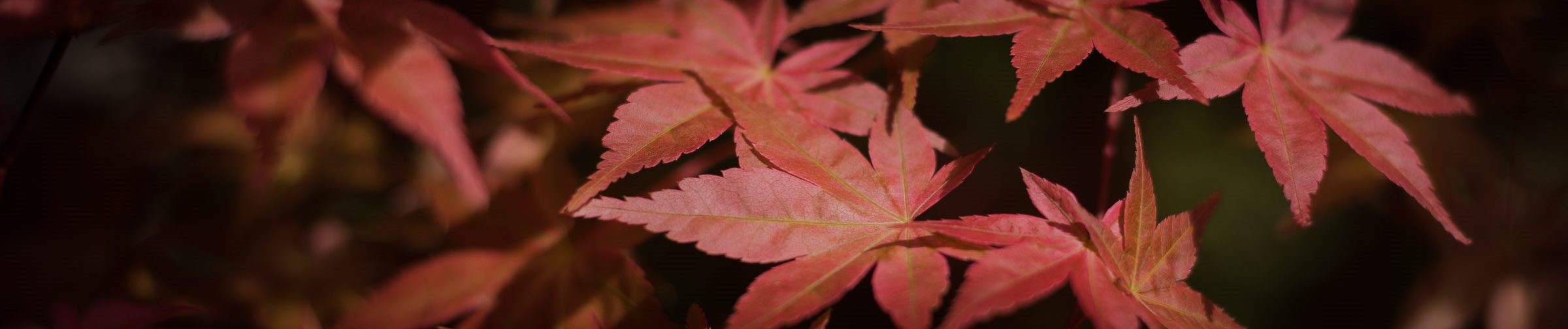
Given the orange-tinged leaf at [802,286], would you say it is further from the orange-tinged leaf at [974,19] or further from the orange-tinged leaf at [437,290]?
the orange-tinged leaf at [437,290]

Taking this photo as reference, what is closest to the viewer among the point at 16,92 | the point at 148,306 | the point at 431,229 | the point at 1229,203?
the point at 148,306

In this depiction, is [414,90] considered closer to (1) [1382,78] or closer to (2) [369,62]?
(2) [369,62]

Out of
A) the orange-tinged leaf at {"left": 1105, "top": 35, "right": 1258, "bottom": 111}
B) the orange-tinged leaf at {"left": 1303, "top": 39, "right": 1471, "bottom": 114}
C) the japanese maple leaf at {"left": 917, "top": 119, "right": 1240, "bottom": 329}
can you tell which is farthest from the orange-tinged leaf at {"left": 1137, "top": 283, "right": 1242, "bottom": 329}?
the orange-tinged leaf at {"left": 1303, "top": 39, "right": 1471, "bottom": 114}

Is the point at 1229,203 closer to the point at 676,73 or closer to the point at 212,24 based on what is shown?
the point at 676,73

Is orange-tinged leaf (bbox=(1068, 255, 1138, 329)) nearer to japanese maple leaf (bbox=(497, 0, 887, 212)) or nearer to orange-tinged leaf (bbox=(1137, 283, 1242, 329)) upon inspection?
orange-tinged leaf (bbox=(1137, 283, 1242, 329))

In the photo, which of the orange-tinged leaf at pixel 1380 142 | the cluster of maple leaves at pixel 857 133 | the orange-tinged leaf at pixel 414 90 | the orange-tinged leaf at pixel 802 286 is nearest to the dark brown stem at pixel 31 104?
the cluster of maple leaves at pixel 857 133

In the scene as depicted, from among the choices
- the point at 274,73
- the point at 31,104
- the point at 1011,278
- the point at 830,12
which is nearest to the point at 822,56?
the point at 830,12

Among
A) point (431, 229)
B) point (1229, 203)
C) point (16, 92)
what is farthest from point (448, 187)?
point (1229, 203)
